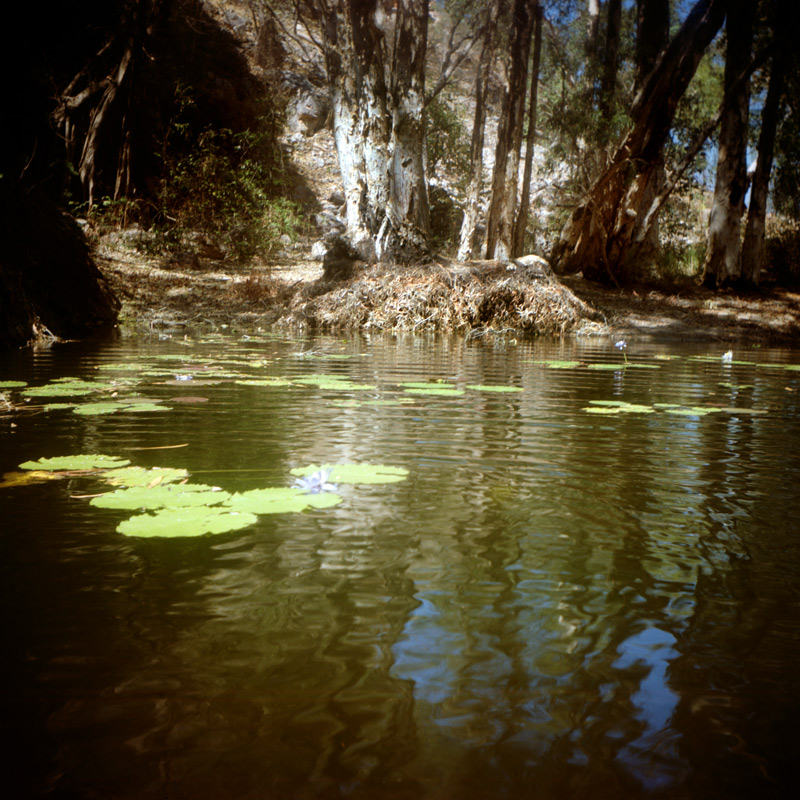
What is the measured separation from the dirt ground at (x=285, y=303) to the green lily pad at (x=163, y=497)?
355 inches

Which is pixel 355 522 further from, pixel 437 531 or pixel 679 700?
pixel 679 700

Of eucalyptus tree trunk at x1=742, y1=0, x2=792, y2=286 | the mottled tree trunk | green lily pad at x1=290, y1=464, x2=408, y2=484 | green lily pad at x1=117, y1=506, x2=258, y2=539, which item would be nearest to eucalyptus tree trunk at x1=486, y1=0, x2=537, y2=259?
the mottled tree trunk

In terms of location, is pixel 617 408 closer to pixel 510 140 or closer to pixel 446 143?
pixel 510 140

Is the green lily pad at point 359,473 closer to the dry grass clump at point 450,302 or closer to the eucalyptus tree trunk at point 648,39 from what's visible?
the dry grass clump at point 450,302

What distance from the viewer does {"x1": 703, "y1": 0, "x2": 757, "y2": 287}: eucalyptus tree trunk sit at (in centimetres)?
1543

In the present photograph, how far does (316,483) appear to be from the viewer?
2014 millimetres

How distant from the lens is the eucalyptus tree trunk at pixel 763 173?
52.3 ft

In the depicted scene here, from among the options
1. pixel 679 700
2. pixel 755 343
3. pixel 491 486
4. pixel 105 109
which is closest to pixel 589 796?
pixel 679 700

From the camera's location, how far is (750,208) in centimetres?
1627

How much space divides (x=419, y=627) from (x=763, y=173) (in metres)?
18.0

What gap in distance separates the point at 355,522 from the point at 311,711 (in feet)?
2.79

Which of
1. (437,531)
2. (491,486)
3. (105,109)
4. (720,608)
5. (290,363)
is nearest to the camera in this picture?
(720,608)

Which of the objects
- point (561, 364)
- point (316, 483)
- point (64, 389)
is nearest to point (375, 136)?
point (561, 364)

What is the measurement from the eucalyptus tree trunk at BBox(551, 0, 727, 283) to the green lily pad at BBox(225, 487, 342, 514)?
14447 millimetres
